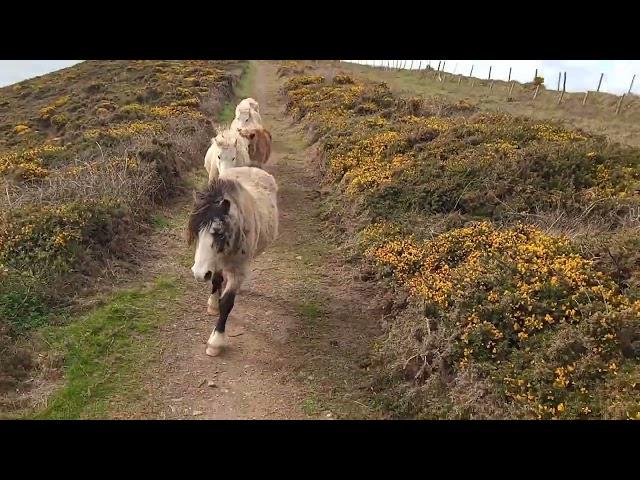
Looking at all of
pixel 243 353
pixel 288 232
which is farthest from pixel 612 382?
pixel 288 232

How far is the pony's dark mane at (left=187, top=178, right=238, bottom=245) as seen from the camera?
18.4 feet

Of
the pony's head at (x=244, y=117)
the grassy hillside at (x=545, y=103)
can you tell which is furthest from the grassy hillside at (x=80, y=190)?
the grassy hillside at (x=545, y=103)

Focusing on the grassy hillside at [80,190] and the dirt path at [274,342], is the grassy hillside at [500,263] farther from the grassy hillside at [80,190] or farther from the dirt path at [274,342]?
the grassy hillside at [80,190]

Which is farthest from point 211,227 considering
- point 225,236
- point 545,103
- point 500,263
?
point 545,103

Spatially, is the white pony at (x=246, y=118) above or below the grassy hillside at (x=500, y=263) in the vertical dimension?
above

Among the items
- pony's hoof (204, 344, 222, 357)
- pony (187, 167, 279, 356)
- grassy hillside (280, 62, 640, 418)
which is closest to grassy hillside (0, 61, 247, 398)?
pony's hoof (204, 344, 222, 357)

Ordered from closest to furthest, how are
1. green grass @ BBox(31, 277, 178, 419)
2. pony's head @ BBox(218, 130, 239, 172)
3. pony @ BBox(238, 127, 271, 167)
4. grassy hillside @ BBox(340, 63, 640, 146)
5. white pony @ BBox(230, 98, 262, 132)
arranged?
green grass @ BBox(31, 277, 178, 419) → pony's head @ BBox(218, 130, 239, 172) → pony @ BBox(238, 127, 271, 167) → white pony @ BBox(230, 98, 262, 132) → grassy hillside @ BBox(340, 63, 640, 146)

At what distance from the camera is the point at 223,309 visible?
20.6 ft

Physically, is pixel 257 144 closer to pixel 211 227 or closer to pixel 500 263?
pixel 211 227

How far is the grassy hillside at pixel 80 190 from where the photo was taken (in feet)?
22.2

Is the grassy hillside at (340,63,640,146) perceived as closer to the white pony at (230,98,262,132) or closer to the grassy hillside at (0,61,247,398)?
the white pony at (230,98,262,132)

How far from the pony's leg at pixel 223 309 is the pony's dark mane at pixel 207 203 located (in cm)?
79

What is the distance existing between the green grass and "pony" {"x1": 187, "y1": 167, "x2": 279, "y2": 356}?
95cm
